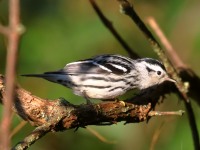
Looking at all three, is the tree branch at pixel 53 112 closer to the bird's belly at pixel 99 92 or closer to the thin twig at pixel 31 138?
the thin twig at pixel 31 138

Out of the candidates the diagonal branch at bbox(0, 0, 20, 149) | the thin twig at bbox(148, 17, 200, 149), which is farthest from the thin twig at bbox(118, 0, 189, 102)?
the diagonal branch at bbox(0, 0, 20, 149)

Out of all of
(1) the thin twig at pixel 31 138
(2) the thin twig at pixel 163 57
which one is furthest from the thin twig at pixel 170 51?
(1) the thin twig at pixel 31 138

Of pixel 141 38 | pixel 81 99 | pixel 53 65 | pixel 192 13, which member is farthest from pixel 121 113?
pixel 192 13

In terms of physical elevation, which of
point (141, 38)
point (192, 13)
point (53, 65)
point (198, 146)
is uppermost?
point (192, 13)

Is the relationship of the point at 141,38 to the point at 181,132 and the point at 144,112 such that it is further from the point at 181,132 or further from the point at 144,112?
the point at 144,112

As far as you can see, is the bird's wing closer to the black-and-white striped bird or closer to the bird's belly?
the black-and-white striped bird

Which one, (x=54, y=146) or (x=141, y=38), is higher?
(x=141, y=38)

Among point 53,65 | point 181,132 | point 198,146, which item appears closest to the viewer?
point 198,146
